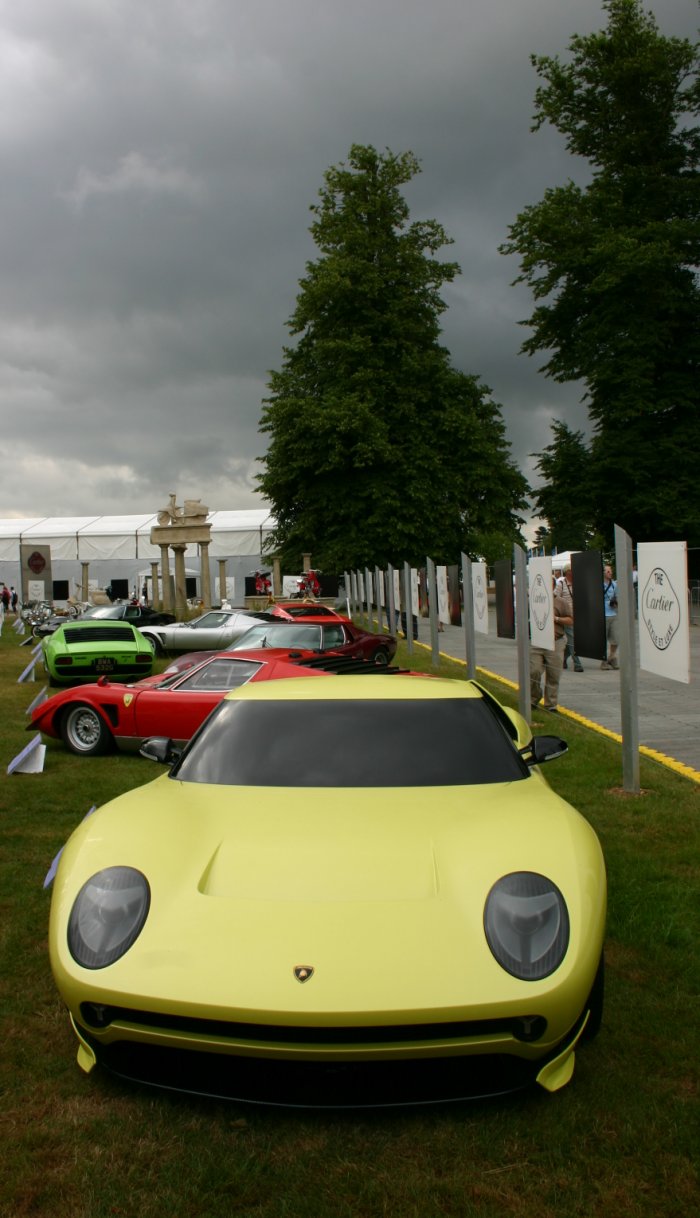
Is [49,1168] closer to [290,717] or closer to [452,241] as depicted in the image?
[290,717]

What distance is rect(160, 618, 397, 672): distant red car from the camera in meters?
15.0

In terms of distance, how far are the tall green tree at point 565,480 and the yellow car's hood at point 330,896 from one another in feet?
101

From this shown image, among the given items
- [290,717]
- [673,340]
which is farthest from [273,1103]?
[673,340]

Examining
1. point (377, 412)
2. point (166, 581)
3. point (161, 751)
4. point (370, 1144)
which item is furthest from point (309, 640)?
point (166, 581)

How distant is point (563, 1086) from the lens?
10.3ft

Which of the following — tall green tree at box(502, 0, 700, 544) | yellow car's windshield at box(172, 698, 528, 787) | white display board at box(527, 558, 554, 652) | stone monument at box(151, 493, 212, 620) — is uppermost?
tall green tree at box(502, 0, 700, 544)

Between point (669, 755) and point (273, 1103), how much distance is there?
7.39m

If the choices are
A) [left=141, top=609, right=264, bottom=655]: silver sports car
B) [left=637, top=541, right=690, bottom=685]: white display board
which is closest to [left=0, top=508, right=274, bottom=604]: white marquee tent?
[left=141, top=609, right=264, bottom=655]: silver sports car

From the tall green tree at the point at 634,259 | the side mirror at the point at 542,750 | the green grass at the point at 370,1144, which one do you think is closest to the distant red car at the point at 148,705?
the side mirror at the point at 542,750

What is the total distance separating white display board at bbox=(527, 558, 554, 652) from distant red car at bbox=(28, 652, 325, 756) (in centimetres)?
281

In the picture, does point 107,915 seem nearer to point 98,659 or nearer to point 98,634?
point 98,659

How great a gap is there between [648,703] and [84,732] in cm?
717

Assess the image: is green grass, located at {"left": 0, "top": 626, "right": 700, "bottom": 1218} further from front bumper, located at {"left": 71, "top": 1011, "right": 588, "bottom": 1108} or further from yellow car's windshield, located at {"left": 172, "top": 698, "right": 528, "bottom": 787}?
yellow car's windshield, located at {"left": 172, "top": 698, "right": 528, "bottom": 787}

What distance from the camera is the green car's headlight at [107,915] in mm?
3072
